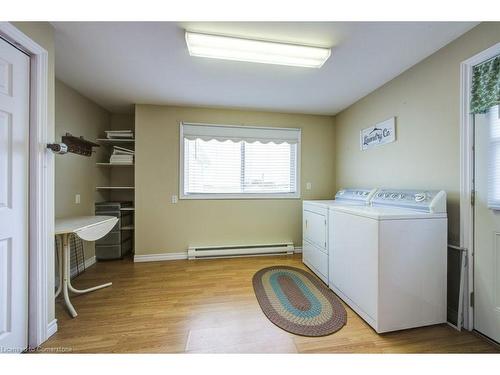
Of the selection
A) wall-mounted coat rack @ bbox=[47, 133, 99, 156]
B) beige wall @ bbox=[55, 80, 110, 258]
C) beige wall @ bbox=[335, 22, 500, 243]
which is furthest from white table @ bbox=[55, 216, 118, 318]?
beige wall @ bbox=[335, 22, 500, 243]

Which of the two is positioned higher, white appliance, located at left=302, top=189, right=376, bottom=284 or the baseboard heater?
white appliance, located at left=302, top=189, right=376, bottom=284

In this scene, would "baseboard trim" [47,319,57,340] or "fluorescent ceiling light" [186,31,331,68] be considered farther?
"fluorescent ceiling light" [186,31,331,68]

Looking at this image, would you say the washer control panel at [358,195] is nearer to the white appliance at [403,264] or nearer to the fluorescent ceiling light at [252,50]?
the white appliance at [403,264]

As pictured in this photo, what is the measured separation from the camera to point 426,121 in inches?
74.4

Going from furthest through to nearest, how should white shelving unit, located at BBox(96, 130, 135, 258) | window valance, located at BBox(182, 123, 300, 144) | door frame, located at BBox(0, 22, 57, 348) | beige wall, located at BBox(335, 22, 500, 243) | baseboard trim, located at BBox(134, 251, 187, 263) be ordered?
white shelving unit, located at BBox(96, 130, 135, 258), window valance, located at BBox(182, 123, 300, 144), baseboard trim, located at BBox(134, 251, 187, 263), beige wall, located at BBox(335, 22, 500, 243), door frame, located at BBox(0, 22, 57, 348)

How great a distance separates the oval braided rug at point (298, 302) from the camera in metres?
1.61

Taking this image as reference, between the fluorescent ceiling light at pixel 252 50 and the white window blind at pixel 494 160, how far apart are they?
1271mm

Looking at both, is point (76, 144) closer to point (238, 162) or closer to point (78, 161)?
point (78, 161)

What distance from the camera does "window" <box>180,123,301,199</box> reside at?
3145 mm

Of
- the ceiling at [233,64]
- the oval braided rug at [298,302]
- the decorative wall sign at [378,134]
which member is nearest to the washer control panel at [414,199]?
the decorative wall sign at [378,134]

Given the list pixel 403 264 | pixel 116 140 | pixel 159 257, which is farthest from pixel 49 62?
pixel 403 264

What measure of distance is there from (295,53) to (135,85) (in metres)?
1.90

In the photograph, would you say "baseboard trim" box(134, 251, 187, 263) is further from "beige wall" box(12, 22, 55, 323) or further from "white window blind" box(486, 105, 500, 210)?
"white window blind" box(486, 105, 500, 210)

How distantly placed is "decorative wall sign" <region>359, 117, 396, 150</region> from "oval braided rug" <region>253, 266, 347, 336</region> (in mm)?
1826
